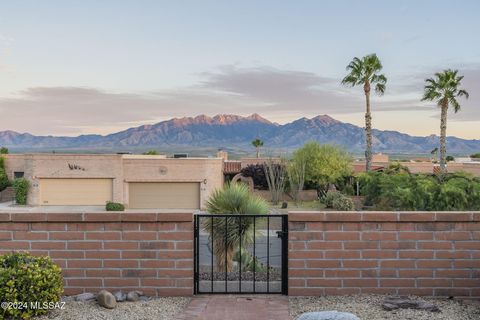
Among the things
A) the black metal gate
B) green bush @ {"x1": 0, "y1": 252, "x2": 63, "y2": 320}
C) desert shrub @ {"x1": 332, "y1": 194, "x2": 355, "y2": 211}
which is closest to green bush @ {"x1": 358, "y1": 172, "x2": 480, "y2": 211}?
desert shrub @ {"x1": 332, "y1": 194, "x2": 355, "y2": 211}

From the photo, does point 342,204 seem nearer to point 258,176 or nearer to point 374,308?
point 258,176

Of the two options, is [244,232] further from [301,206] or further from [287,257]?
[301,206]

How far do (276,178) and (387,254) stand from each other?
4295 centimetres

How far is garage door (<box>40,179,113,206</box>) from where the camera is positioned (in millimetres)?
46844

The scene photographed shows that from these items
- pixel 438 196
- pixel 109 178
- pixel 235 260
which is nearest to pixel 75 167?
pixel 109 178

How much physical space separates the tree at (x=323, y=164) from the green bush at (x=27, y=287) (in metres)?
44.2

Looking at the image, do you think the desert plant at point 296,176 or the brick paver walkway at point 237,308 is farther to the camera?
the desert plant at point 296,176

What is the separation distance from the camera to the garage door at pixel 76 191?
46844mm

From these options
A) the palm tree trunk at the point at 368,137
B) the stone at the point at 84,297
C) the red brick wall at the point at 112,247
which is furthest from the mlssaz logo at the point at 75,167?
the stone at the point at 84,297

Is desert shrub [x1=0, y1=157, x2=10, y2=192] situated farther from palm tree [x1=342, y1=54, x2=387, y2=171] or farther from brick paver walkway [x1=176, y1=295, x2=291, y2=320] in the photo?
brick paver walkway [x1=176, y1=295, x2=291, y2=320]

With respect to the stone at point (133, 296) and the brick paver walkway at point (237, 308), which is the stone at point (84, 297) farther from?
the brick paver walkway at point (237, 308)

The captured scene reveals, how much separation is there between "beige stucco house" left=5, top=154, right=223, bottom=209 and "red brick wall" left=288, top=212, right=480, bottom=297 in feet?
129

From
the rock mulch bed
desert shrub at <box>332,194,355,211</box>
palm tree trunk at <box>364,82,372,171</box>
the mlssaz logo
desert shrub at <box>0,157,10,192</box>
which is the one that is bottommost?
desert shrub at <box>332,194,355,211</box>

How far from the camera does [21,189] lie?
46.3 metres
